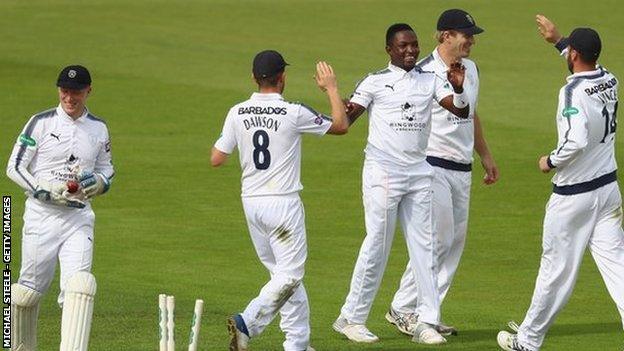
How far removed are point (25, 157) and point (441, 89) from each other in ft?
11.2

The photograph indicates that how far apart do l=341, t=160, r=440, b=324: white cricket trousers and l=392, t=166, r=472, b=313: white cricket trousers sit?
253mm

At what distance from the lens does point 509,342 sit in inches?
504

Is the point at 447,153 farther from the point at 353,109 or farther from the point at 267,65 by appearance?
the point at 267,65

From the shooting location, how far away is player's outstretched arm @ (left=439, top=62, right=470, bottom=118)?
13.0 metres

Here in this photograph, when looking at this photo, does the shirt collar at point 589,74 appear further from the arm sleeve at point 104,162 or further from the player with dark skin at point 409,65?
the arm sleeve at point 104,162

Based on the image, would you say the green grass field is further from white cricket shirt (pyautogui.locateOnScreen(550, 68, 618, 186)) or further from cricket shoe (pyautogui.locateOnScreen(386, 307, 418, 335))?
white cricket shirt (pyautogui.locateOnScreen(550, 68, 618, 186))

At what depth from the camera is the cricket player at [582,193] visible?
40.2ft

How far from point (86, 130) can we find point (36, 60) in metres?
20.0

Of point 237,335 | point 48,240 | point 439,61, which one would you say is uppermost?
point 439,61

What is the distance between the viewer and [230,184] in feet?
69.5

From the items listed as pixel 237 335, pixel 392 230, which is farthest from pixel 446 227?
pixel 237 335

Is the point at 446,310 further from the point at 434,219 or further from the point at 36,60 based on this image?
the point at 36,60

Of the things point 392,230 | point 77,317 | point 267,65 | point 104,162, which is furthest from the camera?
point 392,230

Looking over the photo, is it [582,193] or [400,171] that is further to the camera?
[400,171]
